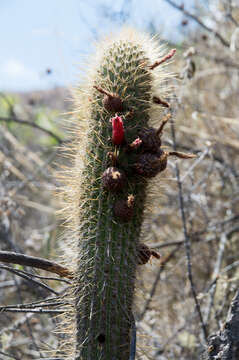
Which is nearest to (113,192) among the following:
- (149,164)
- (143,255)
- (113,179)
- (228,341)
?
(113,179)

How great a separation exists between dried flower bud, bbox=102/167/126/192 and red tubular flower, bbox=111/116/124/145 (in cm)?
11

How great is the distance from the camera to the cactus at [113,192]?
167 cm

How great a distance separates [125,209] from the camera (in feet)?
Result: 5.38

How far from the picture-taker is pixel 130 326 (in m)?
1.77

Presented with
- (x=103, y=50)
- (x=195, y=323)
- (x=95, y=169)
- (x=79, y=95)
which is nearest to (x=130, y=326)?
(x=95, y=169)

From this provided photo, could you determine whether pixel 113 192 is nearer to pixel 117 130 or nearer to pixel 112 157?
pixel 112 157

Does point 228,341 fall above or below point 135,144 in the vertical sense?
below

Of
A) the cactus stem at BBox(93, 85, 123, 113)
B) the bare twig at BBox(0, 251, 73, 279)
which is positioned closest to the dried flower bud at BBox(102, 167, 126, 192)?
the cactus stem at BBox(93, 85, 123, 113)

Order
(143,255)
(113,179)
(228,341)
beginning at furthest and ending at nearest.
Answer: (143,255) → (113,179) → (228,341)

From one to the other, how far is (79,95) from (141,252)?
2.47 feet

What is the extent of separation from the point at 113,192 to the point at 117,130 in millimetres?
245

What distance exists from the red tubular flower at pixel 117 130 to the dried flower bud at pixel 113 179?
0.11 meters

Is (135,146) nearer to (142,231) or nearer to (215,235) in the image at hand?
(142,231)

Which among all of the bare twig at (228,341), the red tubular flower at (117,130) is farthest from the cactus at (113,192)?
the bare twig at (228,341)
